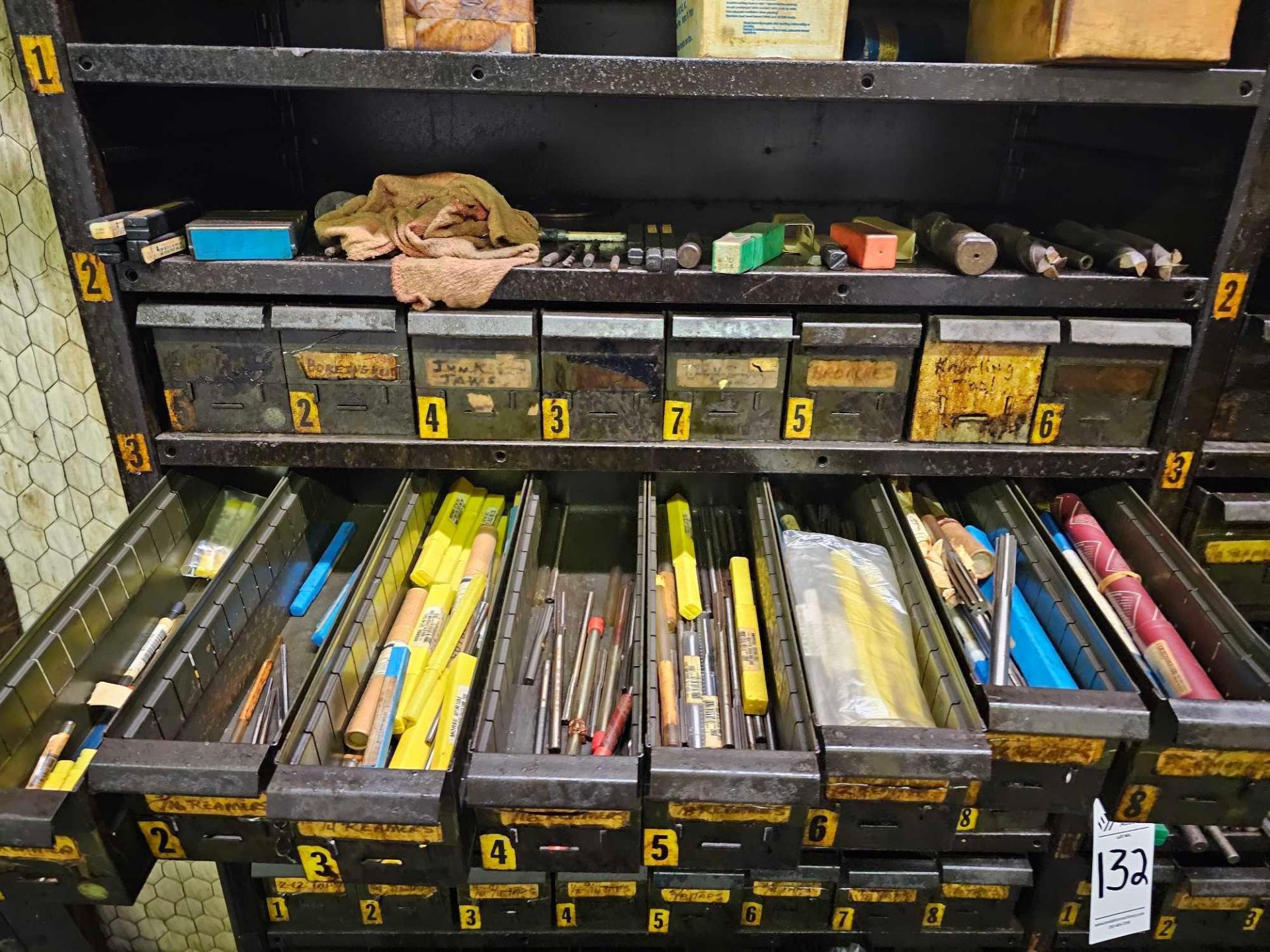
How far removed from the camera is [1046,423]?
4.60 ft

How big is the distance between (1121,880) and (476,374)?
1402 millimetres

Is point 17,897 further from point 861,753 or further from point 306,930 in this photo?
point 861,753

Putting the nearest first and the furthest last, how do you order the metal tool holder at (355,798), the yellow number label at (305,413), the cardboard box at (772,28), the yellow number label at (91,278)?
the metal tool holder at (355,798) < the cardboard box at (772,28) < the yellow number label at (91,278) < the yellow number label at (305,413)

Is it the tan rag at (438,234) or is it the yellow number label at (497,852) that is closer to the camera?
the yellow number label at (497,852)

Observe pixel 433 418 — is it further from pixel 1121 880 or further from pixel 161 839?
pixel 1121 880

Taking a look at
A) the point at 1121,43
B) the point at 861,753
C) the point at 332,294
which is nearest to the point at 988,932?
the point at 861,753

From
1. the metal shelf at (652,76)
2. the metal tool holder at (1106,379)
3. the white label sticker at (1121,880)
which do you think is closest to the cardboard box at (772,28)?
the metal shelf at (652,76)

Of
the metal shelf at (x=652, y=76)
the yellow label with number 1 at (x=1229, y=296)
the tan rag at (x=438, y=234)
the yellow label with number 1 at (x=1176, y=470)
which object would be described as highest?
the metal shelf at (x=652, y=76)

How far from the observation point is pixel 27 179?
4.54ft

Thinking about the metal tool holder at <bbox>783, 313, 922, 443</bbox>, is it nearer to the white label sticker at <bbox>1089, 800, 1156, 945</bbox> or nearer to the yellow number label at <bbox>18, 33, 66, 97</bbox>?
the white label sticker at <bbox>1089, 800, 1156, 945</bbox>

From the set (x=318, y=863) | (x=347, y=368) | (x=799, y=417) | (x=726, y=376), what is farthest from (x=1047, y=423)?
(x=318, y=863)

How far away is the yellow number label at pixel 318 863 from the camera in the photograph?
3.34 feet

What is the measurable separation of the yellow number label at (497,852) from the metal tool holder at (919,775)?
0.38 meters

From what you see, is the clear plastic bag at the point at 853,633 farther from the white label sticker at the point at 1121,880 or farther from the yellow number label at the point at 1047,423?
the white label sticker at the point at 1121,880
